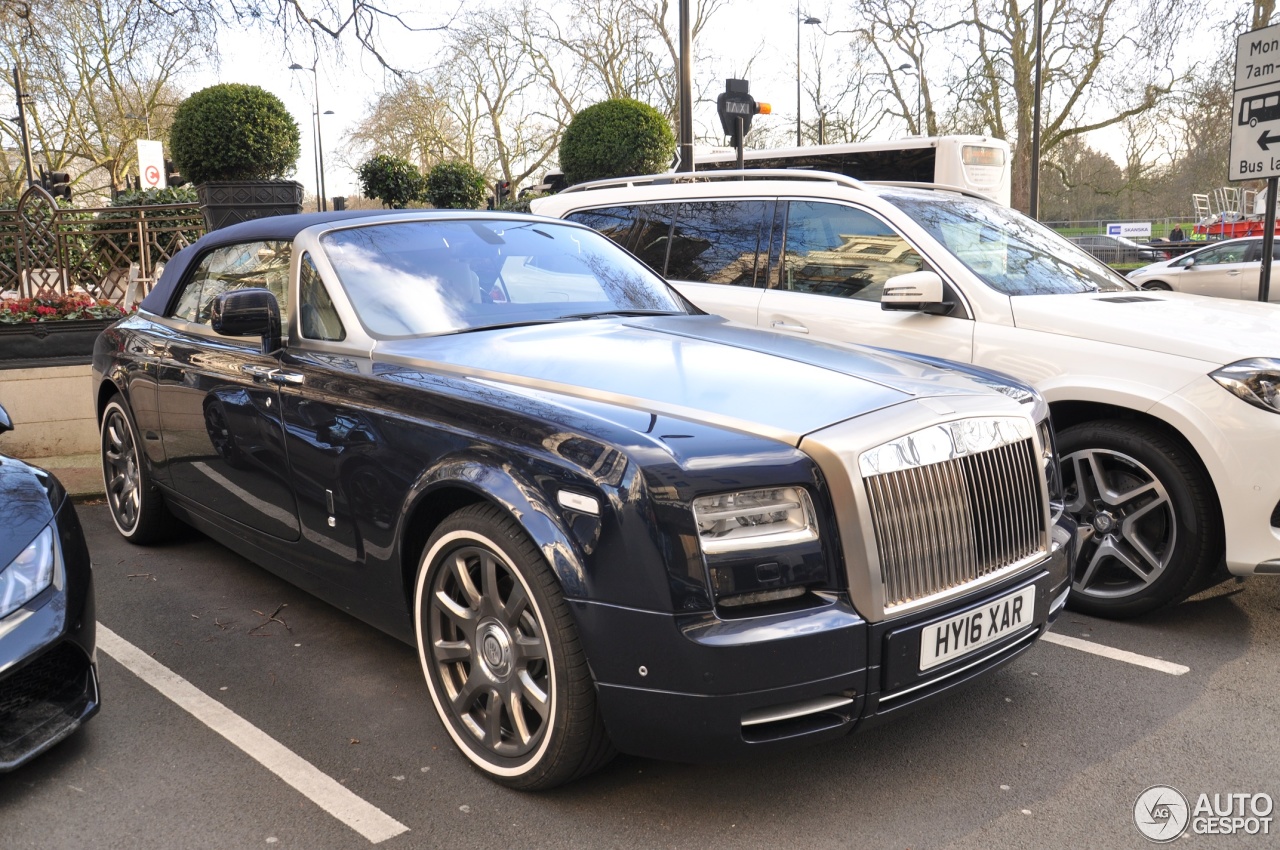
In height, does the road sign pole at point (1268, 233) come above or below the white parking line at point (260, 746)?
above

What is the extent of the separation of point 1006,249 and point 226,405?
373 cm

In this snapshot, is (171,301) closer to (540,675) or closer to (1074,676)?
(540,675)

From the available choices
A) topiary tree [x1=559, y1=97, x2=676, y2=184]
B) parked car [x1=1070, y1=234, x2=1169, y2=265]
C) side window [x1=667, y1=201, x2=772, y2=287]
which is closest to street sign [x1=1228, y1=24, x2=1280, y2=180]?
side window [x1=667, y1=201, x2=772, y2=287]

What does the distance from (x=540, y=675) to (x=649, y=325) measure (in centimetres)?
148

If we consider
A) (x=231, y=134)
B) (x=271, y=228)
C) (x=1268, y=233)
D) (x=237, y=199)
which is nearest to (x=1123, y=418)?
(x=271, y=228)

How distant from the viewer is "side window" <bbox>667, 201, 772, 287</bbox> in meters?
5.93

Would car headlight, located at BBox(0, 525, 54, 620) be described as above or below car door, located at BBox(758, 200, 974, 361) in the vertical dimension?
below

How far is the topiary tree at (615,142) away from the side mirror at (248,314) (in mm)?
11798

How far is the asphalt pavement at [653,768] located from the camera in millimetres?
2799

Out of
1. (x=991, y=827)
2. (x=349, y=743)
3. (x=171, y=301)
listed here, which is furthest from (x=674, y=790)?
(x=171, y=301)

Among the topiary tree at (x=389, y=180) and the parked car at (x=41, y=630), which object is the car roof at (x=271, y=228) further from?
the topiary tree at (x=389, y=180)

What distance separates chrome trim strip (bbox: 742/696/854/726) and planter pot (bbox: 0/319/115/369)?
22.1ft

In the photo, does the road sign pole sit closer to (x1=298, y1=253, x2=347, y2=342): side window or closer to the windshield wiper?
the windshield wiper

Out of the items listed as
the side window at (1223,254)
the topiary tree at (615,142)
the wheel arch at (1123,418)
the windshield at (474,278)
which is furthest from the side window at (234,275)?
the side window at (1223,254)
